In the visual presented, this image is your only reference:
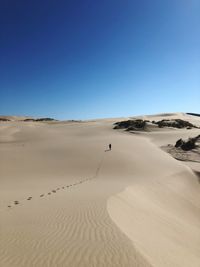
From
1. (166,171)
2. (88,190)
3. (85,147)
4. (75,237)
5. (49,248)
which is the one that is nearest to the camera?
(49,248)

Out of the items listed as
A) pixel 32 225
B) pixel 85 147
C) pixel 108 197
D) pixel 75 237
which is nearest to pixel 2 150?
pixel 85 147

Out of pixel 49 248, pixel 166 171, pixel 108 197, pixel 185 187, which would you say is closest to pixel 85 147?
pixel 166 171

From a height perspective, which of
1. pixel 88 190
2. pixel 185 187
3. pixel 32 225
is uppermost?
pixel 32 225

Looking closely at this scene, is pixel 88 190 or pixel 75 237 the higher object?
pixel 75 237

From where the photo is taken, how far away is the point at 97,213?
752 centimetres

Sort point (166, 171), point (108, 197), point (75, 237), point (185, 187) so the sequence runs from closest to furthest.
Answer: point (75, 237) < point (108, 197) < point (185, 187) < point (166, 171)

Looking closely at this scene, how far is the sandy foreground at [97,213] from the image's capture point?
16.3ft

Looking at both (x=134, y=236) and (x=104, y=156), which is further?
(x=104, y=156)

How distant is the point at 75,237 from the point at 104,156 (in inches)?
598

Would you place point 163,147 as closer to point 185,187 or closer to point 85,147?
point 85,147

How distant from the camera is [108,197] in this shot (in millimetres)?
9719

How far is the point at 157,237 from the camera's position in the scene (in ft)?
21.5

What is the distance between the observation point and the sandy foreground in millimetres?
4961

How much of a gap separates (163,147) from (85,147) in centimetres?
861
